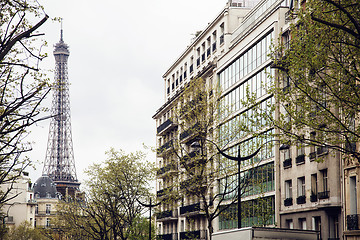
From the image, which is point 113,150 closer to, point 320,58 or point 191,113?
point 191,113

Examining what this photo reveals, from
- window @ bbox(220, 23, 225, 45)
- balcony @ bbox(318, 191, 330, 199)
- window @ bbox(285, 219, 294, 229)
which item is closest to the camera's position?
balcony @ bbox(318, 191, 330, 199)

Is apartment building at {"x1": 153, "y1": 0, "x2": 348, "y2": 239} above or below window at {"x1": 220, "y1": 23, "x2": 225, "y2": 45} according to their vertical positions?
below

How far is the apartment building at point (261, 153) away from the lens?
41422 millimetres

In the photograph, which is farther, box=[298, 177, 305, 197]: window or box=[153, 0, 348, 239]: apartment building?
box=[298, 177, 305, 197]: window

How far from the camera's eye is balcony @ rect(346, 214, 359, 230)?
37.8 metres

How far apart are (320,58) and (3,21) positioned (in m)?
11.8

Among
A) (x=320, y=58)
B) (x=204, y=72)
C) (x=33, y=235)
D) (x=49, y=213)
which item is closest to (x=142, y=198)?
(x=204, y=72)

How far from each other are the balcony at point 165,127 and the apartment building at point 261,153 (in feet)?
2.38

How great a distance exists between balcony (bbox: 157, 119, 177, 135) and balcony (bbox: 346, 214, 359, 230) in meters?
47.9

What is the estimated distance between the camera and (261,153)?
52219 millimetres

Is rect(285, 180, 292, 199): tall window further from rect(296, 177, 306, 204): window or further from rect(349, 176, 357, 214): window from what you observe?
→ rect(349, 176, 357, 214): window

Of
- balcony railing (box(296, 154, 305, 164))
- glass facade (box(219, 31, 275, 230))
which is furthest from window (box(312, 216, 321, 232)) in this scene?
balcony railing (box(296, 154, 305, 164))

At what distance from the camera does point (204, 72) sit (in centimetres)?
7081

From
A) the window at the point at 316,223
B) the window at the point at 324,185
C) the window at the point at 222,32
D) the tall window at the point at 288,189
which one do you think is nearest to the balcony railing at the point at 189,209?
the window at the point at 222,32
